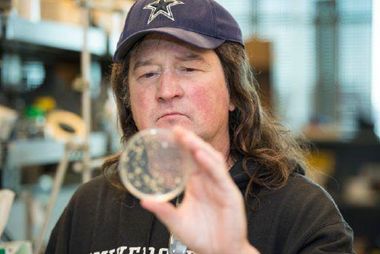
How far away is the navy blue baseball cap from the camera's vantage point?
1236mm

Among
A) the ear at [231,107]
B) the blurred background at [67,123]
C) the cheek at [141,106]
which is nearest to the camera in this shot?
the cheek at [141,106]

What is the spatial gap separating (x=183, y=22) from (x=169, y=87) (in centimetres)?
16

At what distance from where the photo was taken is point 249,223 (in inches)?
49.1

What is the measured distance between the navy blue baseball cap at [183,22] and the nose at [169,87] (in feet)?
0.28

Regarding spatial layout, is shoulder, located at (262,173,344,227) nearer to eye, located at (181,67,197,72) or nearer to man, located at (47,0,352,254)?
man, located at (47,0,352,254)

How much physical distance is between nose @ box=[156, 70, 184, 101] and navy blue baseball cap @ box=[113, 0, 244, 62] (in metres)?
0.09

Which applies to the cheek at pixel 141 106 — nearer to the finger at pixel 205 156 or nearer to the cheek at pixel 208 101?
the cheek at pixel 208 101

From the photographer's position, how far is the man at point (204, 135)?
121 centimetres

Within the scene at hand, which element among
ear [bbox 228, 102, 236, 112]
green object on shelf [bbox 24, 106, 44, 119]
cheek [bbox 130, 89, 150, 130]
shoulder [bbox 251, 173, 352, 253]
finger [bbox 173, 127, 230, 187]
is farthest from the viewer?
green object on shelf [bbox 24, 106, 44, 119]

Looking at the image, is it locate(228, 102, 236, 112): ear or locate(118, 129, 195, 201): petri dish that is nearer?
locate(118, 129, 195, 201): petri dish

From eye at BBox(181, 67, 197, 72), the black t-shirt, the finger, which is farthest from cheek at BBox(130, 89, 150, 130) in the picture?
the finger

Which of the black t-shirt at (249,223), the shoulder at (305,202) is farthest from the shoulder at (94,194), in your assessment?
the shoulder at (305,202)

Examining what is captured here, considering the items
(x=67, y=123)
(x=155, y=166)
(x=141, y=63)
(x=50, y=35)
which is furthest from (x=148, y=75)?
(x=67, y=123)

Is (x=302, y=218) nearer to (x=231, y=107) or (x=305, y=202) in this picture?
(x=305, y=202)
